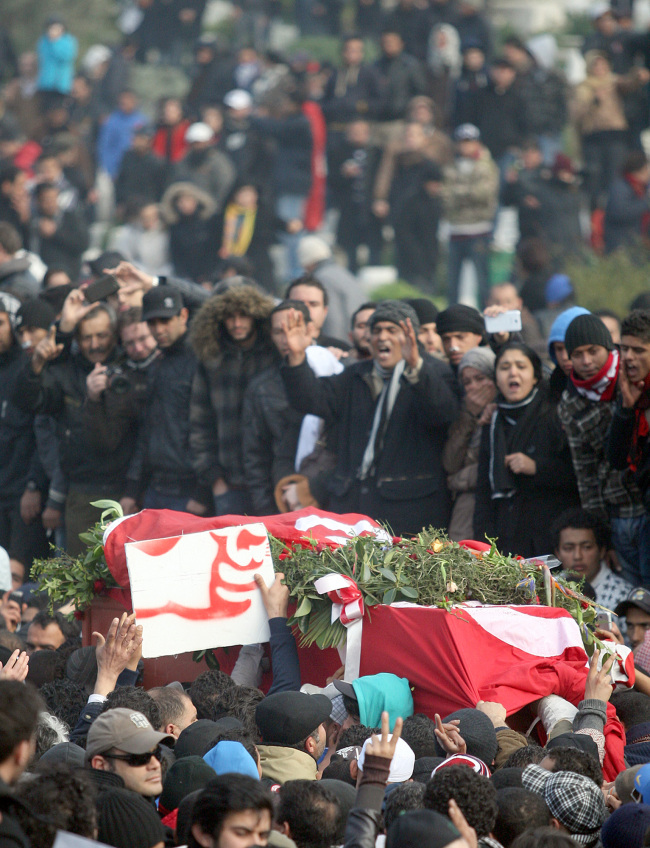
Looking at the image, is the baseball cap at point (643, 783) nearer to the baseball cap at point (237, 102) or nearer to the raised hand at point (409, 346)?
the raised hand at point (409, 346)

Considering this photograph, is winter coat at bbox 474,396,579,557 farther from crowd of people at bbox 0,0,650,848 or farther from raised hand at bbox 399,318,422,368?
raised hand at bbox 399,318,422,368

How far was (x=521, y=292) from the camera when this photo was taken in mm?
11406

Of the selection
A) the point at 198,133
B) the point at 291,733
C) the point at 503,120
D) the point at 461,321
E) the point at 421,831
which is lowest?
the point at 291,733

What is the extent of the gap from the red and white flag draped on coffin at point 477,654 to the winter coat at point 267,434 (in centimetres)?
291

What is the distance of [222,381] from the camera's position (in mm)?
8906

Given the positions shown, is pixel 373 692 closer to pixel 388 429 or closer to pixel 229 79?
pixel 388 429

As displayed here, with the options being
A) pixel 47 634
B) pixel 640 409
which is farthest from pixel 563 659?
pixel 47 634

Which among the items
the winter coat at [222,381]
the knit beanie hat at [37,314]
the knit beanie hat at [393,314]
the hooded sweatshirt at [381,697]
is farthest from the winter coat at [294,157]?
the hooded sweatshirt at [381,697]

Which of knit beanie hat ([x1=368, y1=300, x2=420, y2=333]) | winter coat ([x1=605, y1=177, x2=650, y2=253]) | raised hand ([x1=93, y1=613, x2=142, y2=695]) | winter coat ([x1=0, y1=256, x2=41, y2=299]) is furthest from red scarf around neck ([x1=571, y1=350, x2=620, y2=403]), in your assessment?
winter coat ([x1=605, y1=177, x2=650, y2=253])

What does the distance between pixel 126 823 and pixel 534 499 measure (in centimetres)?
429

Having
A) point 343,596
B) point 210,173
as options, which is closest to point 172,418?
point 343,596

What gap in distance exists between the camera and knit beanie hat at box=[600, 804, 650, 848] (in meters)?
3.97

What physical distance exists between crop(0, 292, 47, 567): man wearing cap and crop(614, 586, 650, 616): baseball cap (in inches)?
186

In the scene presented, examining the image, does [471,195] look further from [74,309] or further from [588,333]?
[588,333]
